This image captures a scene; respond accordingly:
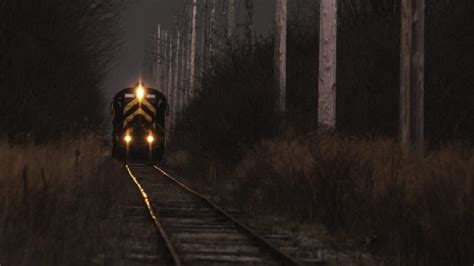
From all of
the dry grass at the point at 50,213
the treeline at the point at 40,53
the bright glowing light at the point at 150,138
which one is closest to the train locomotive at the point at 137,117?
the bright glowing light at the point at 150,138

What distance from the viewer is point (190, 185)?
883 inches

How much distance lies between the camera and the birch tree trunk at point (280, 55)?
22.0m

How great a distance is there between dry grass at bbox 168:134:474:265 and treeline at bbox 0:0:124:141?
4.89m

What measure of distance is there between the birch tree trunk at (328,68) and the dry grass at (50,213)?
200 inches

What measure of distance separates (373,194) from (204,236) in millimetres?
2371

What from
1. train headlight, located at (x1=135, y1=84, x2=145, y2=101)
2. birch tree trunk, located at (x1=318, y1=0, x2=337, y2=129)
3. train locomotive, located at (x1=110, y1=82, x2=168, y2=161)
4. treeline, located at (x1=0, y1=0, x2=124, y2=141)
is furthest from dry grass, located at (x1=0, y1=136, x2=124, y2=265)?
train headlight, located at (x1=135, y1=84, x2=145, y2=101)

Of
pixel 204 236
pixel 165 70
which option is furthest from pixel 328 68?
pixel 165 70

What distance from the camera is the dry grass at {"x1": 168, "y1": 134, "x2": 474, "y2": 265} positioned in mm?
9422

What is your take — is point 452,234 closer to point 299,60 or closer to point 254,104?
point 254,104

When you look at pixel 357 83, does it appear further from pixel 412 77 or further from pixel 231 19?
pixel 231 19

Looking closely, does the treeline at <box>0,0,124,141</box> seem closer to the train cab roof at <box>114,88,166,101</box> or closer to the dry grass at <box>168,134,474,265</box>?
the dry grass at <box>168,134,474,265</box>

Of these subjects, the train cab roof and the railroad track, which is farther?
the train cab roof

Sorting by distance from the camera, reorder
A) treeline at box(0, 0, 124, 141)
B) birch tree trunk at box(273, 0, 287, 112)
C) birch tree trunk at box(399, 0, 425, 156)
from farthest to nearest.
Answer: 1. birch tree trunk at box(273, 0, 287, 112)
2. treeline at box(0, 0, 124, 141)
3. birch tree trunk at box(399, 0, 425, 156)

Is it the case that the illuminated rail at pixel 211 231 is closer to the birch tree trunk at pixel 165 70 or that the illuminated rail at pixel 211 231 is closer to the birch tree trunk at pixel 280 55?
the birch tree trunk at pixel 280 55
